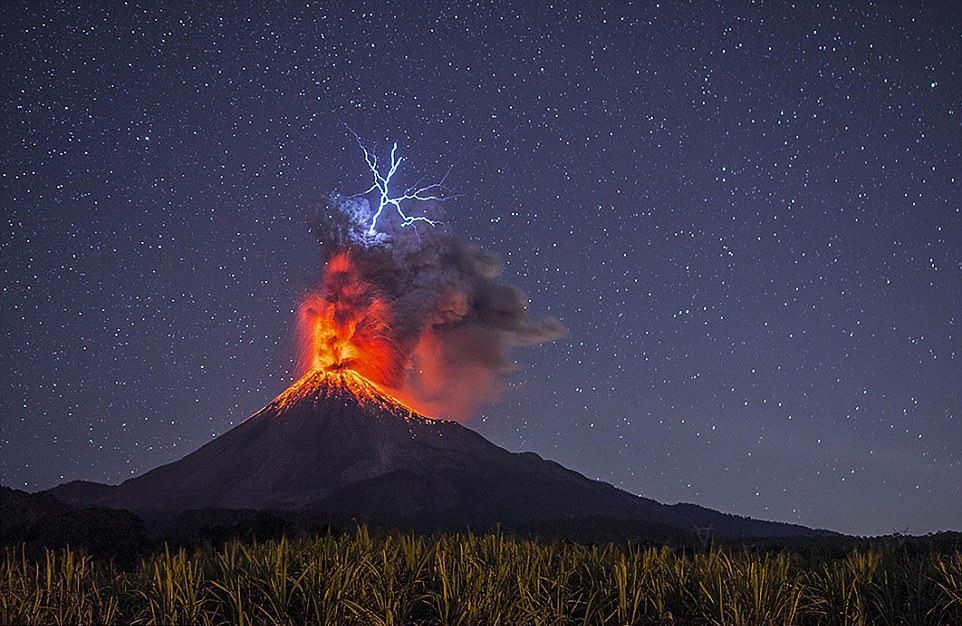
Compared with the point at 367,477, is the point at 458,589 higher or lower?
lower

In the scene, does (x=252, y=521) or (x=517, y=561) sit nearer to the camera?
(x=517, y=561)

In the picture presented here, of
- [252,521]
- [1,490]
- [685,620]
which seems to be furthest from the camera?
[1,490]

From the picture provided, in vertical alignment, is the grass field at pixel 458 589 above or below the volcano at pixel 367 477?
below

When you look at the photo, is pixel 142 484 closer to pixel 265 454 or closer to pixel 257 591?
pixel 265 454

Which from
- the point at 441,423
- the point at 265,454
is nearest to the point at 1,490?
the point at 265,454

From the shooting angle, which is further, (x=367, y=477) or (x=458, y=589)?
(x=367, y=477)
